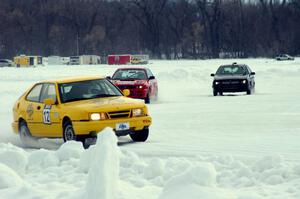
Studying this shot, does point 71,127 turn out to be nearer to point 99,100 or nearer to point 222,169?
point 99,100

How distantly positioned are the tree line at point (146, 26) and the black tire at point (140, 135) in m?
110

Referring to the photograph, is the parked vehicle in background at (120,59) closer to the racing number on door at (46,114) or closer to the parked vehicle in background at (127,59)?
the parked vehicle in background at (127,59)

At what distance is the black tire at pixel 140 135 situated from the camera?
14.0 m

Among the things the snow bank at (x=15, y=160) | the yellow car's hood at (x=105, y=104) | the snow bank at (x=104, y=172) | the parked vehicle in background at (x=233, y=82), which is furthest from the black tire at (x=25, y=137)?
the parked vehicle in background at (x=233, y=82)

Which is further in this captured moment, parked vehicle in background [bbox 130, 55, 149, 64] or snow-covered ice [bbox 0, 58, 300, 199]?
parked vehicle in background [bbox 130, 55, 149, 64]

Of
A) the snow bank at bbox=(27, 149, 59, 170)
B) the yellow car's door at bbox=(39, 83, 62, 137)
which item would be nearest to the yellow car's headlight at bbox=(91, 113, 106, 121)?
the yellow car's door at bbox=(39, 83, 62, 137)

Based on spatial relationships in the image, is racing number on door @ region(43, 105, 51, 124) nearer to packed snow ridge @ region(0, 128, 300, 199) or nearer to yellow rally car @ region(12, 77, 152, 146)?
yellow rally car @ region(12, 77, 152, 146)

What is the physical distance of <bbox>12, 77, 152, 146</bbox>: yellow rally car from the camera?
13180mm

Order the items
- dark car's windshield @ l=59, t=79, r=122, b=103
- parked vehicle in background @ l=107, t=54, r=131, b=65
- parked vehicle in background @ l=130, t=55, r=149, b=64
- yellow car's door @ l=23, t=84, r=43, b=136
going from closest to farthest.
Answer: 1. dark car's windshield @ l=59, t=79, r=122, b=103
2. yellow car's door @ l=23, t=84, r=43, b=136
3. parked vehicle in background @ l=130, t=55, r=149, b=64
4. parked vehicle in background @ l=107, t=54, r=131, b=65

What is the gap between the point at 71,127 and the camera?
44.2 ft

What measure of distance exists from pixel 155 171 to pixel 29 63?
9648 centimetres

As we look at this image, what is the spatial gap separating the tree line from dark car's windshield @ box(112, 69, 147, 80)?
9639 cm

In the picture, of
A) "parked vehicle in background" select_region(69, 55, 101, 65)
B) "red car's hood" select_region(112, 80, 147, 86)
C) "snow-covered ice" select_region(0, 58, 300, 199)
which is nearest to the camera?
"snow-covered ice" select_region(0, 58, 300, 199)

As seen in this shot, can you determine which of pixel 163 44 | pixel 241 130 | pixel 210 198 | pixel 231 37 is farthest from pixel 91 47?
pixel 210 198
